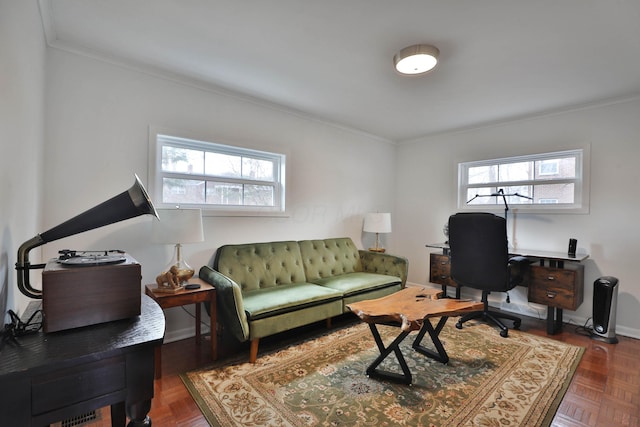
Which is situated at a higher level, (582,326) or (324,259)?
(324,259)

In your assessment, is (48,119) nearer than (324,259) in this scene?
Yes

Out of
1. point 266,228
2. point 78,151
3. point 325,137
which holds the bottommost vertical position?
point 266,228

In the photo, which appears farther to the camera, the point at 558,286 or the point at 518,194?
the point at 518,194

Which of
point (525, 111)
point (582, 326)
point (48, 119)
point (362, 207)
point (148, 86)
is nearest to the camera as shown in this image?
point (48, 119)

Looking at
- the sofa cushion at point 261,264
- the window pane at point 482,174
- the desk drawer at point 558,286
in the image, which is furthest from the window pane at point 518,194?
the sofa cushion at point 261,264

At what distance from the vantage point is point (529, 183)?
12.1 feet

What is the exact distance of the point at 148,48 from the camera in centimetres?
224

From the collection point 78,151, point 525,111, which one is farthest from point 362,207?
point 78,151

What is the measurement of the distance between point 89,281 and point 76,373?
0.31 m

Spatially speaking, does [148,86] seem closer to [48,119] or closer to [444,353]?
[48,119]

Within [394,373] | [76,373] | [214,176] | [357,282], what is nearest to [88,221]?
[76,373]

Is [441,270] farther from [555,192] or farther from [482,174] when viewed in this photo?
[555,192]

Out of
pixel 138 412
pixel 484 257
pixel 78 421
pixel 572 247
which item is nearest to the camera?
pixel 138 412

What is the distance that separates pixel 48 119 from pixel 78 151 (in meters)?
0.26
